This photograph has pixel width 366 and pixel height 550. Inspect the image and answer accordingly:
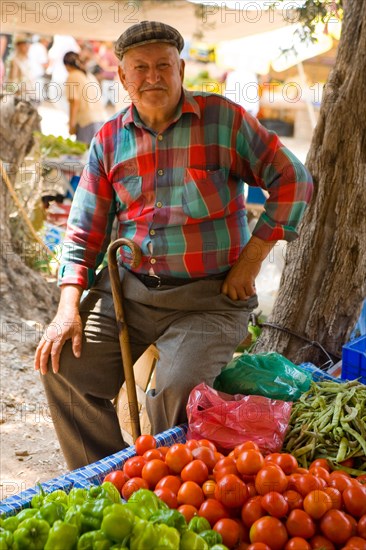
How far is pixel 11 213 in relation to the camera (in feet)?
20.0

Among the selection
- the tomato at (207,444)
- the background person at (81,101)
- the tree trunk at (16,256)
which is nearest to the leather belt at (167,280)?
the tomato at (207,444)

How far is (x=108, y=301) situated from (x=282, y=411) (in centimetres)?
89

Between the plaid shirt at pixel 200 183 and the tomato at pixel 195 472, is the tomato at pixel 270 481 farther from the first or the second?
the plaid shirt at pixel 200 183

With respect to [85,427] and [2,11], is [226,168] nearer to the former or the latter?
[85,427]

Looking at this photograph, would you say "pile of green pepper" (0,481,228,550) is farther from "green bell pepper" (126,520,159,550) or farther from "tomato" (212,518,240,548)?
"tomato" (212,518,240,548)

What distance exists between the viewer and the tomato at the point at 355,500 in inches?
75.4

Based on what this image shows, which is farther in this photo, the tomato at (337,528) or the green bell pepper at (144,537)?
the tomato at (337,528)

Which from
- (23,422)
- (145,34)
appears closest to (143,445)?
(145,34)

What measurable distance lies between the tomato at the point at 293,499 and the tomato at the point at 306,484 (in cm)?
2

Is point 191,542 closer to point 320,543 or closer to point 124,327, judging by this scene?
point 320,543

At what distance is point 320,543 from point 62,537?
0.75m

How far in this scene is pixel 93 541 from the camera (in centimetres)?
151

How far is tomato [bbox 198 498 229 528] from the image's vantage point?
76.0 inches

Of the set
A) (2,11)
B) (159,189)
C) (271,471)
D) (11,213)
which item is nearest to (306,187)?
(159,189)
